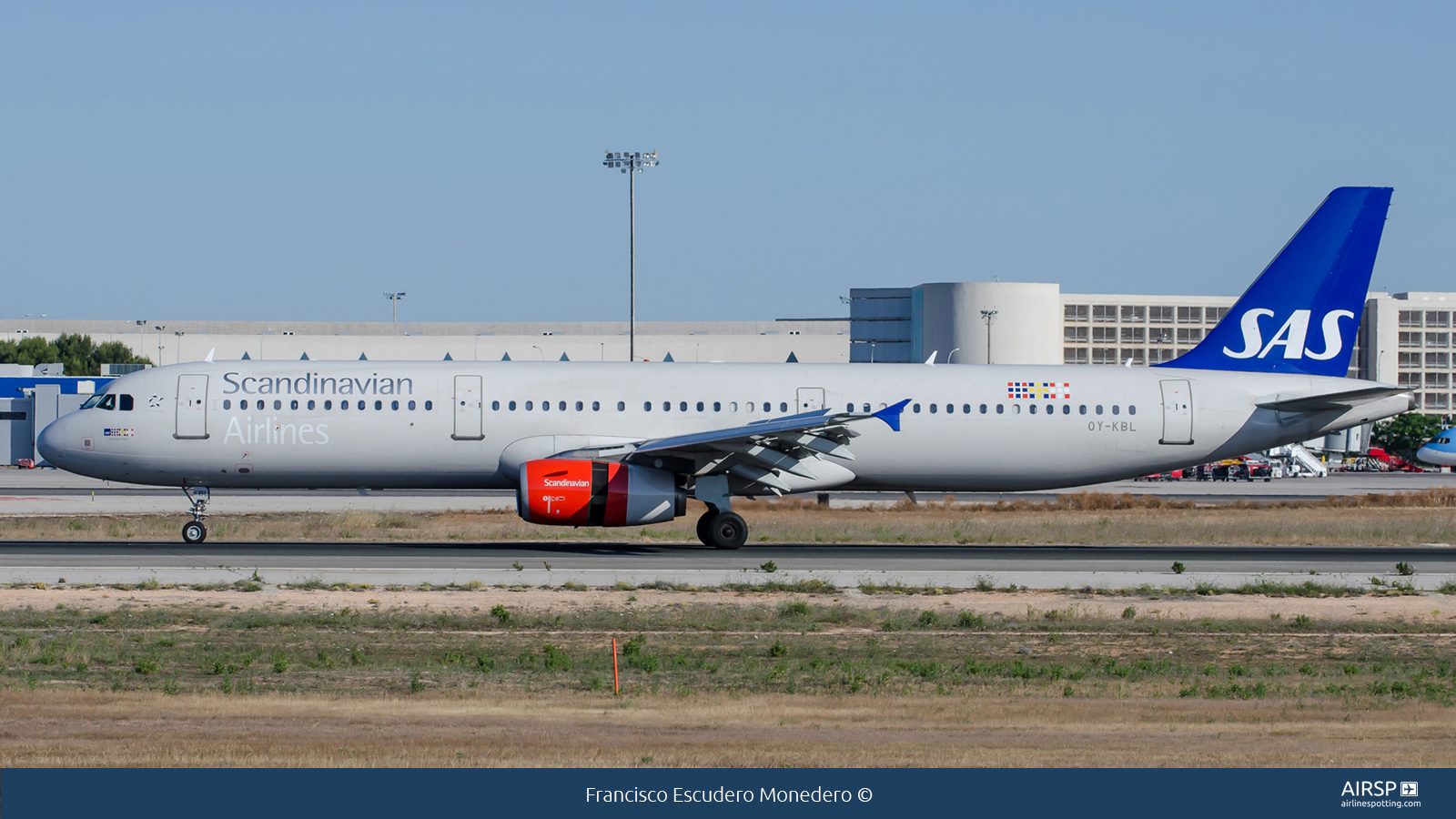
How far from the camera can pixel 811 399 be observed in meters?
31.4

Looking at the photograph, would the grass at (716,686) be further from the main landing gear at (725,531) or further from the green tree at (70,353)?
the green tree at (70,353)

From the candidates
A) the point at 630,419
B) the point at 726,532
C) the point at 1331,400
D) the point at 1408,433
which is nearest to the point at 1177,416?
the point at 1331,400

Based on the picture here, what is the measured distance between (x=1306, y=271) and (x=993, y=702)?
2333 cm

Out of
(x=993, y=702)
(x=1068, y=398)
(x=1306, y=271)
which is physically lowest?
(x=993, y=702)

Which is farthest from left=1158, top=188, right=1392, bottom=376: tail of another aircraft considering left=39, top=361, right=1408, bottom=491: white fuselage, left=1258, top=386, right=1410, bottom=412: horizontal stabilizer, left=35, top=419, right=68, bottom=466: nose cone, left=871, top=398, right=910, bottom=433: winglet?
left=35, top=419, right=68, bottom=466: nose cone

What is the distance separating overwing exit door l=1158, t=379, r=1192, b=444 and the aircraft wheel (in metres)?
21.6

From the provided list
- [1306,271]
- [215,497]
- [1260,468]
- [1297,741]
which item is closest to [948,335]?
[1260,468]

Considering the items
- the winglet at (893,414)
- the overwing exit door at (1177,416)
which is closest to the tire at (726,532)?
the winglet at (893,414)

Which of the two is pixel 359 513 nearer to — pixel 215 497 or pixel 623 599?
pixel 215 497

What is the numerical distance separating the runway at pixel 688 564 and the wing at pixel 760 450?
176 centimetres

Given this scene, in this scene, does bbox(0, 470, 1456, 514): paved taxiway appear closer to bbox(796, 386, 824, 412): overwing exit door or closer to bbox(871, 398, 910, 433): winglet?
bbox(796, 386, 824, 412): overwing exit door

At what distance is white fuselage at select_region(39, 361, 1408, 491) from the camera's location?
29906mm

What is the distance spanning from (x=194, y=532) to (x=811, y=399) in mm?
13778
